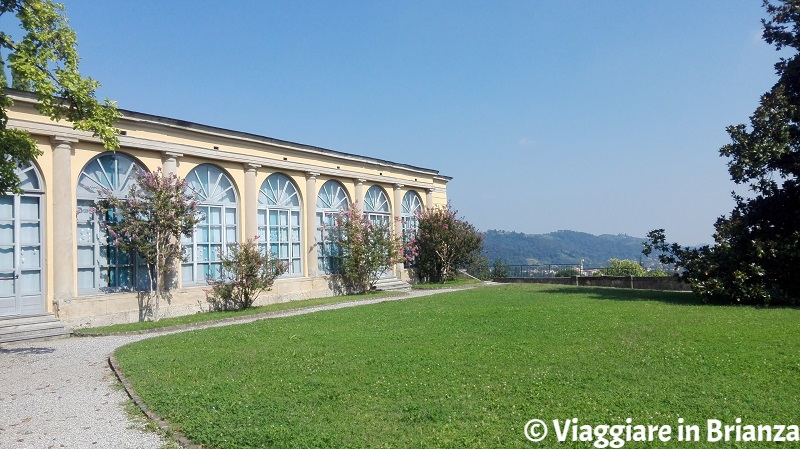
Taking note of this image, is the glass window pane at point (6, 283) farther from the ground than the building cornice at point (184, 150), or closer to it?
closer to it

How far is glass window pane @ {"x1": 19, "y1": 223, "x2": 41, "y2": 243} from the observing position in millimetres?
14625

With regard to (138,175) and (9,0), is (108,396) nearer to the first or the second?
(9,0)

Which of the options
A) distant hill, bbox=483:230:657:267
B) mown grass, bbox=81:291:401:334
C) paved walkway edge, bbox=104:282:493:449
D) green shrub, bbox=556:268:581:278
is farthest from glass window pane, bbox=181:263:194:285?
distant hill, bbox=483:230:657:267

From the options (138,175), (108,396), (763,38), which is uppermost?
(763,38)

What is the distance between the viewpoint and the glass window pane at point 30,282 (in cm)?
1451

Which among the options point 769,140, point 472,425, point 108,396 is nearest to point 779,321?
point 769,140

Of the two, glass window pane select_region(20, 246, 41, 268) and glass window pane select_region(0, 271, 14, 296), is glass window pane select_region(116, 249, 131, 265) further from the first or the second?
glass window pane select_region(0, 271, 14, 296)

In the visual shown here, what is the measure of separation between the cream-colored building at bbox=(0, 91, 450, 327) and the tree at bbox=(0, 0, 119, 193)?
4689 millimetres

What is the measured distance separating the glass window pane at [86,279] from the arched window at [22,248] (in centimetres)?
111

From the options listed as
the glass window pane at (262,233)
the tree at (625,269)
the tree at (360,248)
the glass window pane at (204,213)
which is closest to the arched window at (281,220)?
the glass window pane at (262,233)

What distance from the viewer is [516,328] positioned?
1173 cm

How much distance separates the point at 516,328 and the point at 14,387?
29.0 feet

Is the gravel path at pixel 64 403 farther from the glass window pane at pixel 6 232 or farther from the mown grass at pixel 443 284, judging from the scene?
the mown grass at pixel 443 284

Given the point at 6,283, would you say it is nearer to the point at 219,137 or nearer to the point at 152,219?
the point at 152,219
